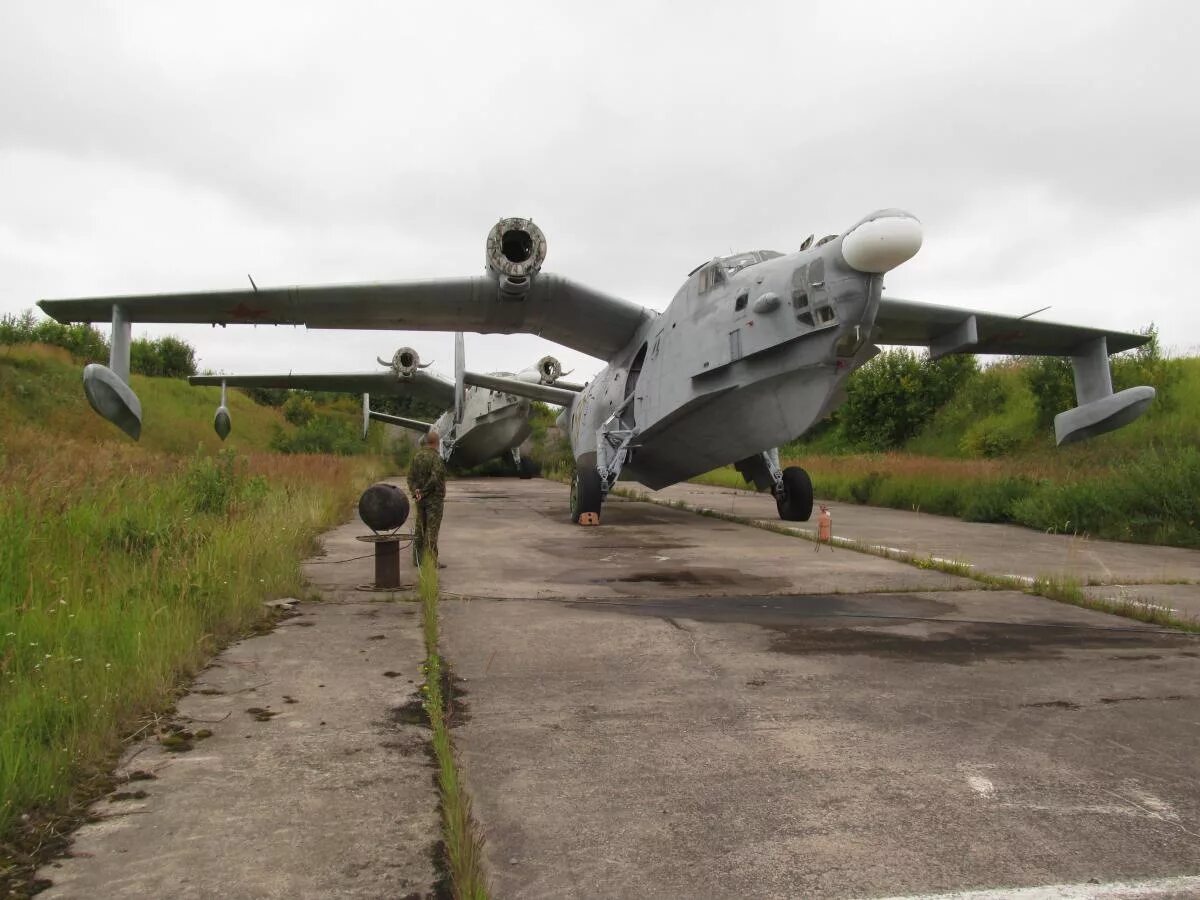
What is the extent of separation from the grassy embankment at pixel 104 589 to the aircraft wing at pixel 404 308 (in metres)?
2.05

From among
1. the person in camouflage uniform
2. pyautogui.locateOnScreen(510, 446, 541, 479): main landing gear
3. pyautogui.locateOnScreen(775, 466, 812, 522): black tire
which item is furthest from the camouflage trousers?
pyautogui.locateOnScreen(510, 446, 541, 479): main landing gear

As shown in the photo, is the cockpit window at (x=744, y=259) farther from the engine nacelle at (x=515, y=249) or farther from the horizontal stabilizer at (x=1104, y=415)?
the horizontal stabilizer at (x=1104, y=415)

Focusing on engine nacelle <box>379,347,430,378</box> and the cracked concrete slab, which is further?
engine nacelle <box>379,347,430,378</box>

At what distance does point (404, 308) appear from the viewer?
1180 cm

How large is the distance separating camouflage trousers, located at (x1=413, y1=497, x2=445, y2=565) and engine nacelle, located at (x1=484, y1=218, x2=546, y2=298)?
151 inches

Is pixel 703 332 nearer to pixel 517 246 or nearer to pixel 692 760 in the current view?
pixel 517 246

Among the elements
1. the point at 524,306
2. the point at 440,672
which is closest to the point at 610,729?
the point at 440,672

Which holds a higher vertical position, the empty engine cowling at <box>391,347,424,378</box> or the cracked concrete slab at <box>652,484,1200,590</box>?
the empty engine cowling at <box>391,347,424,378</box>

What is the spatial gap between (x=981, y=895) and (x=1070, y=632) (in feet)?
11.3

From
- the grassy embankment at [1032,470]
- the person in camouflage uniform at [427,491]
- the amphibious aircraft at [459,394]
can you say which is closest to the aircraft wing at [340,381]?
the amphibious aircraft at [459,394]

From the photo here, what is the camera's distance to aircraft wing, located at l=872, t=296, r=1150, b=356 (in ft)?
39.1

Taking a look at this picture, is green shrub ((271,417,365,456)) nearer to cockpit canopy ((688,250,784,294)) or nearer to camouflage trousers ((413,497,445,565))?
cockpit canopy ((688,250,784,294))

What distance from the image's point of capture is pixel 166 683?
344 centimetres

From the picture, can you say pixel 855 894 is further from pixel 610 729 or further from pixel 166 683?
pixel 166 683
